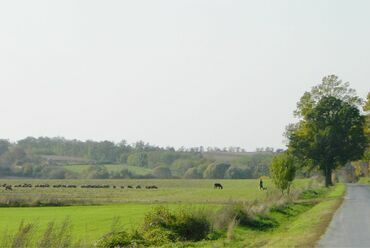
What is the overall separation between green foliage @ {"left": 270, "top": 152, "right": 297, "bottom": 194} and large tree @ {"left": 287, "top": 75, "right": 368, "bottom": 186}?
94.5 feet

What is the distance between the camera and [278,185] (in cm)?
5528

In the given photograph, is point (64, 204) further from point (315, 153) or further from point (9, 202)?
point (315, 153)

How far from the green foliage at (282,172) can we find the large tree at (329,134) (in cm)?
2882

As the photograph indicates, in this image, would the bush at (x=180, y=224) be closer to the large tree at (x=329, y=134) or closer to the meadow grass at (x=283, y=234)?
the meadow grass at (x=283, y=234)

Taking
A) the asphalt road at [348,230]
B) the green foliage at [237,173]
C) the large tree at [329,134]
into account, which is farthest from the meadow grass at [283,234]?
the green foliage at [237,173]

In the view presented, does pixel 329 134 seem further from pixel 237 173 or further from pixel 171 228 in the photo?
pixel 237 173

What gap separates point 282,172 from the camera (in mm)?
54750

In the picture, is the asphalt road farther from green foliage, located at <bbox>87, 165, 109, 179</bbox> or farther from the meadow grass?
green foliage, located at <bbox>87, 165, 109, 179</bbox>

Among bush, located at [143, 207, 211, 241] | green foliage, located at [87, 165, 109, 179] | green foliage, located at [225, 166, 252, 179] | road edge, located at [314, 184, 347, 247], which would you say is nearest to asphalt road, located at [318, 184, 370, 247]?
road edge, located at [314, 184, 347, 247]

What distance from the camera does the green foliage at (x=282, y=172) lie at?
5475 centimetres

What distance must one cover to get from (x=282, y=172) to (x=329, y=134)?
30.4 meters

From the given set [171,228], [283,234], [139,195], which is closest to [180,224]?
[171,228]

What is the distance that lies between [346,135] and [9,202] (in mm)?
48013

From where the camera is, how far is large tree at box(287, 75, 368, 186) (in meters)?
84.1
